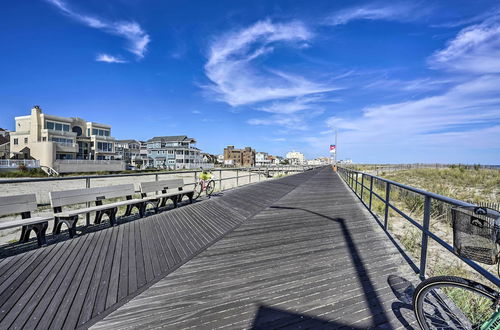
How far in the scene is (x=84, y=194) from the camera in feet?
16.9

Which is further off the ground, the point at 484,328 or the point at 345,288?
the point at 484,328

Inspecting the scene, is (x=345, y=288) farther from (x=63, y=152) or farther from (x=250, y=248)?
(x=63, y=152)

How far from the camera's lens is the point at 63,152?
40844mm

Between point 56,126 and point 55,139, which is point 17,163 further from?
point 56,126

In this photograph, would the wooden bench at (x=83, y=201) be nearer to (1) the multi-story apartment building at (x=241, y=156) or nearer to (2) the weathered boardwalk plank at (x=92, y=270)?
(2) the weathered boardwalk plank at (x=92, y=270)

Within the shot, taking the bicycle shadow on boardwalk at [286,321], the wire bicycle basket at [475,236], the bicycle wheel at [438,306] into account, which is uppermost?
the wire bicycle basket at [475,236]

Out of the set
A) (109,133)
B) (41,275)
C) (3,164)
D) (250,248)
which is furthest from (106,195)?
(109,133)

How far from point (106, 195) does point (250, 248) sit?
3637 mm

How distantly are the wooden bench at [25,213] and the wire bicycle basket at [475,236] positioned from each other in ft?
17.1

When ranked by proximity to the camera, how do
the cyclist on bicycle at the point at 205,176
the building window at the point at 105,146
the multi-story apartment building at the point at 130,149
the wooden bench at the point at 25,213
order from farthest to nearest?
1. the multi-story apartment building at the point at 130,149
2. the building window at the point at 105,146
3. the cyclist on bicycle at the point at 205,176
4. the wooden bench at the point at 25,213

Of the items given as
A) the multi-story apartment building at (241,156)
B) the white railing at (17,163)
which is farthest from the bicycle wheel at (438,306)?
the multi-story apartment building at (241,156)

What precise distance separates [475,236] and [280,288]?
6.02ft

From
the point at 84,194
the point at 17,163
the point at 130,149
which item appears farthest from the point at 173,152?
the point at 84,194

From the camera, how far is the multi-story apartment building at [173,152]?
63447 millimetres
